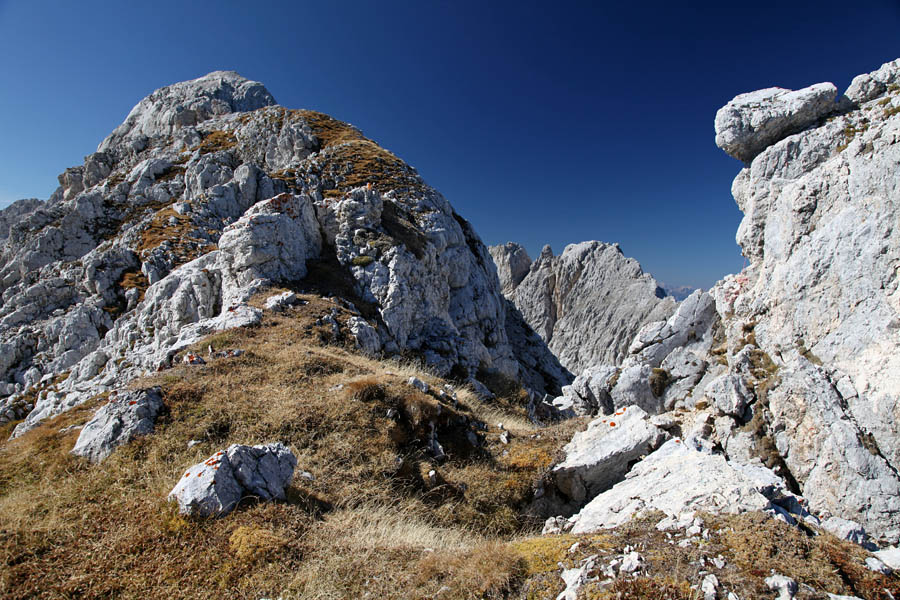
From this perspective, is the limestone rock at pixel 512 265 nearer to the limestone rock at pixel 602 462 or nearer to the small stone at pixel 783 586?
the limestone rock at pixel 602 462

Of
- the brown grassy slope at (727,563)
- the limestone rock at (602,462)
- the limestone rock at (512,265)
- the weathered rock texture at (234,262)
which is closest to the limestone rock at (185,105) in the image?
the weathered rock texture at (234,262)

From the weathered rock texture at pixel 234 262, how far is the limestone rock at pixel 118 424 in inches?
189

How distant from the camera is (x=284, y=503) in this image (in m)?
6.85

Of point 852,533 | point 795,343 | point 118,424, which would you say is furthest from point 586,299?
point 118,424

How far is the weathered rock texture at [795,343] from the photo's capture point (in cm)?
871

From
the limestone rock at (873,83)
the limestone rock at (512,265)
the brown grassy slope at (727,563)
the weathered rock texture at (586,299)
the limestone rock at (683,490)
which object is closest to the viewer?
the brown grassy slope at (727,563)

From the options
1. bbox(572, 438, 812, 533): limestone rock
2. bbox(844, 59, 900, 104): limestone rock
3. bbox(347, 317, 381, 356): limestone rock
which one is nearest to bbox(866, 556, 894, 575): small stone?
bbox(572, 438, 812, 533): limestone rock

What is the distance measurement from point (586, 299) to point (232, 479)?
82691mm

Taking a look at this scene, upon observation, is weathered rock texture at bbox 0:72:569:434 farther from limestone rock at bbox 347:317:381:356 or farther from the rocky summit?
the rocky summit

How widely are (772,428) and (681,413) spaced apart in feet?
9.05

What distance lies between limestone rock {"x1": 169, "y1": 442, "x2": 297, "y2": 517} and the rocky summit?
0.15ft

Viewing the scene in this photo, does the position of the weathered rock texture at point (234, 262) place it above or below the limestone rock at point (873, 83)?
above

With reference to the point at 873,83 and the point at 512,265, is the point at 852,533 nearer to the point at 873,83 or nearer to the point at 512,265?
the point at 873,83

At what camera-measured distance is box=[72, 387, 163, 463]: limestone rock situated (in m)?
8.03
